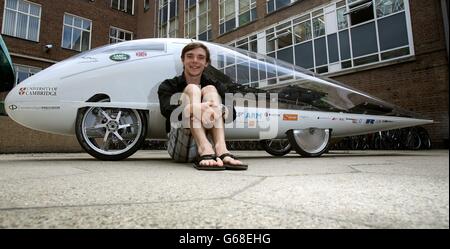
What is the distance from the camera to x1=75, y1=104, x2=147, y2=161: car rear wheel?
254cm

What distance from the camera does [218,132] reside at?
73.3 inches

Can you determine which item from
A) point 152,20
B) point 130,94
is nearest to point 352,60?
point 130,94

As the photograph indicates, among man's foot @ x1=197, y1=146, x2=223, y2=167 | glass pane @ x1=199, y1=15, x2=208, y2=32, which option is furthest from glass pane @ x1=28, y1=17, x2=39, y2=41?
man's foot @ x1=197, y1=146, x2=223, y2=167

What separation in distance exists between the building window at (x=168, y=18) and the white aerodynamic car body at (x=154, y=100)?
52.1 ft

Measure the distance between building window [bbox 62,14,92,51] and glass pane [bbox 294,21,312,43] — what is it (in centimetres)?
1173

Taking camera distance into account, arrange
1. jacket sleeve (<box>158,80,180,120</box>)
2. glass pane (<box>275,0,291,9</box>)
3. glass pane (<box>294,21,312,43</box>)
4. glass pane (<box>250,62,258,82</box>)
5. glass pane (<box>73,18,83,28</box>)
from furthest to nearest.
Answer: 1. glass pane (<box>73,18,83,28</box>)
2. glass pane (<box>275,0,291,9</box>)
3. glass pane (<box>294,21,312,43</box>)
4. glass pane (<box>250,62,258,82</box>)
5. jacket sleeve (<box>158,80,180,120</box>)

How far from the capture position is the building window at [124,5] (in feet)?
56.7

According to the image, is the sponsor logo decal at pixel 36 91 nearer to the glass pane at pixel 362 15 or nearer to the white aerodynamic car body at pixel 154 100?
the white aerodynamic car body at pixel 154 100

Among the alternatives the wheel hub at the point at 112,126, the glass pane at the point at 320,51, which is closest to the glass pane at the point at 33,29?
the glass pane at the point at 320,51

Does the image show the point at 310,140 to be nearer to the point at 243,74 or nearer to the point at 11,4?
the point at 243,74

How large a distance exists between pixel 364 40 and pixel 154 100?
8358 millimetres

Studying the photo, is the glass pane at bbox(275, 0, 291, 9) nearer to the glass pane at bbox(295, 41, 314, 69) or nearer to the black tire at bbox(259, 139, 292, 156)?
the glass pane at bbox(295, 41, 314, 69)

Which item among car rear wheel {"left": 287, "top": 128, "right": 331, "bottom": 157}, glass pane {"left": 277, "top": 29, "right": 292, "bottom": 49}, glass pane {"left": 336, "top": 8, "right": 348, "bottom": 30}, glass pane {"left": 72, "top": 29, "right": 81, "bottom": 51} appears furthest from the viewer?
glass pane {"left": 72, "top": 29, "right": 81, "bottom": 51}

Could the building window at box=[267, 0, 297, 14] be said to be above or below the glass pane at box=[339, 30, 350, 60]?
above
